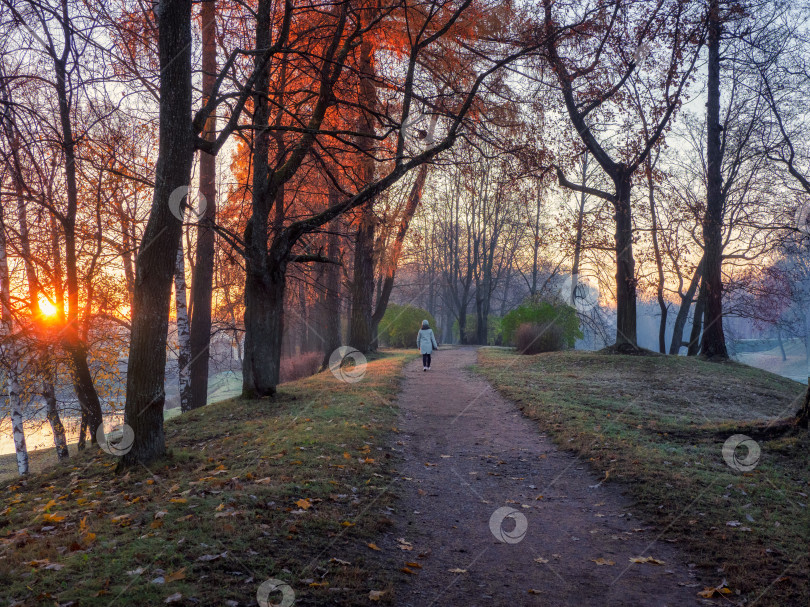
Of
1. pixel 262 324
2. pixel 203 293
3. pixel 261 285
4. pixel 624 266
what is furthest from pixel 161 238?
pixel 624 266

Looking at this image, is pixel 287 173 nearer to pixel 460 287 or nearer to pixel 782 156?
pixel 782 156

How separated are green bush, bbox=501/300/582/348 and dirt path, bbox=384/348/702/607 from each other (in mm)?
16804

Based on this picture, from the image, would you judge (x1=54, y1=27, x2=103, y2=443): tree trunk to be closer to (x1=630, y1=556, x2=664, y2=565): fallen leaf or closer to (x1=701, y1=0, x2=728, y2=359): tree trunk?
(x1=630, y1=556, x2=664, y2=565): fallen leaf

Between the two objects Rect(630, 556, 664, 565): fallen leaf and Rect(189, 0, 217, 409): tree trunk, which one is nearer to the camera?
Rect(630, 556, 664, 565): fallen leaf

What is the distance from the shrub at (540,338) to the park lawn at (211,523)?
1736 centimetres

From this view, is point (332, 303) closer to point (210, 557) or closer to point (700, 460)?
point (700, 460)

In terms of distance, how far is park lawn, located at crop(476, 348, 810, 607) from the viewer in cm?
436

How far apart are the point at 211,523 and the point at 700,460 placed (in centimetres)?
597

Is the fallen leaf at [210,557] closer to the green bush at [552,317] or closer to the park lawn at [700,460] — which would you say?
the park lawn at [700,460]

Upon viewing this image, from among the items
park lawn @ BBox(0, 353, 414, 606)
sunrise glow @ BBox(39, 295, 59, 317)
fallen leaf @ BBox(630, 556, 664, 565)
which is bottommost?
fallen leaf @ BBox(630, 556, 664, 565)

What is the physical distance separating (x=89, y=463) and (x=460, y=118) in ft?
25.5

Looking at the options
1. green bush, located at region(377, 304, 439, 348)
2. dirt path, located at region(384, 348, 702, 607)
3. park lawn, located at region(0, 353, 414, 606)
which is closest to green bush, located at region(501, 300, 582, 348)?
green bush, located at region(377, 304, 439, 348)

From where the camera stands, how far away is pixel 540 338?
80.5 feet

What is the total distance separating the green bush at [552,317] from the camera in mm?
25094
